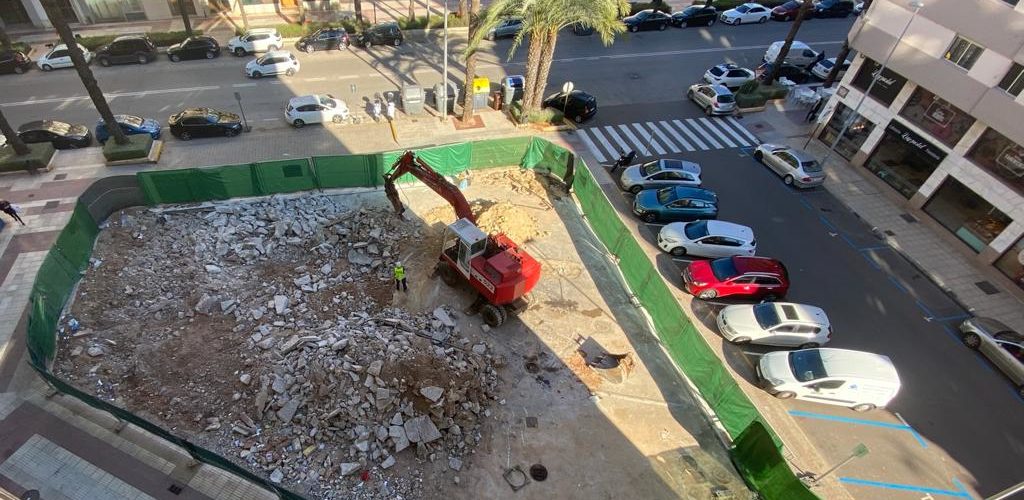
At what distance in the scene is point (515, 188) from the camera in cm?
2600

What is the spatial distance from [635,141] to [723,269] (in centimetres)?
1227

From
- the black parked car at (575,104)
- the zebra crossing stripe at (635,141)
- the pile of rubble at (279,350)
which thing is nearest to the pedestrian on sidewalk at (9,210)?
the pile of rubble at (279,350)

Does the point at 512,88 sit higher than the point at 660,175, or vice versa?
the point at 512,88

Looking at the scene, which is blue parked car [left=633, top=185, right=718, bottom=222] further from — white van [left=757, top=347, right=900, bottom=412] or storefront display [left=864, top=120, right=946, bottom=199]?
storefront display [left=864, top=120, right=946, bottom=199]

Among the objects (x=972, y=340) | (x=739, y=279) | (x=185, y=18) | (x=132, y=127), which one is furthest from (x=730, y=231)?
(x=185, y=18)

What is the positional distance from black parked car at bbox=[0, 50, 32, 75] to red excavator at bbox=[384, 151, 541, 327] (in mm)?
31697

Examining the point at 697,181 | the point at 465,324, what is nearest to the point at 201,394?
the point at 465,324

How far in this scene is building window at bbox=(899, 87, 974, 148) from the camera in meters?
24.5

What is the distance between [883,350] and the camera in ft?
65.8

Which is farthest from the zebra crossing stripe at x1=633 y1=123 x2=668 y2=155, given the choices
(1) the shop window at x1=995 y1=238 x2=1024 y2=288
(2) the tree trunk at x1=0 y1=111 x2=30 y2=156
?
(2) the tree trunk at x1=0 y1=111 x2=30 y2=156

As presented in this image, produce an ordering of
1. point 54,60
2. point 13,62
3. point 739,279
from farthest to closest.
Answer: point 54,60 < point 13,62 < point 739,279

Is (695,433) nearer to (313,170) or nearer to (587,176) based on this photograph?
(587,176)

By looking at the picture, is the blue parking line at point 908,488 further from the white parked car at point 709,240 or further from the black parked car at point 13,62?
the black parked car at point 13,62

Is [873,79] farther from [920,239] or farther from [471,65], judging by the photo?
[471,65]
